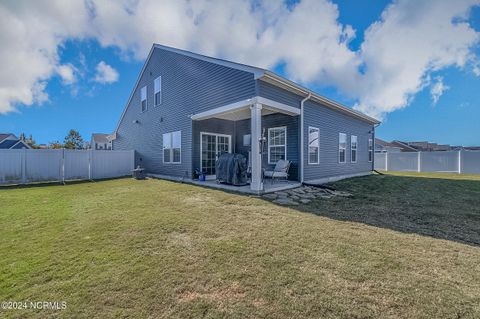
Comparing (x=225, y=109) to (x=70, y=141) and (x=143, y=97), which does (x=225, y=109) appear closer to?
(x=143, y=97)

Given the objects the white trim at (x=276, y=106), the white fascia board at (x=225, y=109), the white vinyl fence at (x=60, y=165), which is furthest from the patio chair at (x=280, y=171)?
the white vinyl fence at (x=60, y=165)

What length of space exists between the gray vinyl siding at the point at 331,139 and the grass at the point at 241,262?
176 inches

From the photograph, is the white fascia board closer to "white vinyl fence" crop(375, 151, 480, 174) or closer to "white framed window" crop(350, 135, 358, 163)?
"white framed window" crop(350, 135, 358, 163)

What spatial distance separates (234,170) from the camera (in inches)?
310

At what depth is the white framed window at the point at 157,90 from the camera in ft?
39.6

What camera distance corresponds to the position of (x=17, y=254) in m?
2.96

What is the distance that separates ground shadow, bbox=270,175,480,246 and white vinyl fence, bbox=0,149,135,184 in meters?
12.4

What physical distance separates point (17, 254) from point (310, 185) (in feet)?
26.1

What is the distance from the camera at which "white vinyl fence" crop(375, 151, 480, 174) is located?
1485 centimetres

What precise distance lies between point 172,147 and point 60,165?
6.23 meters

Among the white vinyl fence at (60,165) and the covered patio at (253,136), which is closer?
the covered patio at (253,136)

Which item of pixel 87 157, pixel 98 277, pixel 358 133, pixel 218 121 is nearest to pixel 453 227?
pixel 98 277

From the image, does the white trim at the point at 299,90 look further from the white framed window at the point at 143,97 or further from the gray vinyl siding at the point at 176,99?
the white framed window at the point at 143,97

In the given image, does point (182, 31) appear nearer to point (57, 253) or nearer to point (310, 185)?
point (310, 185)
